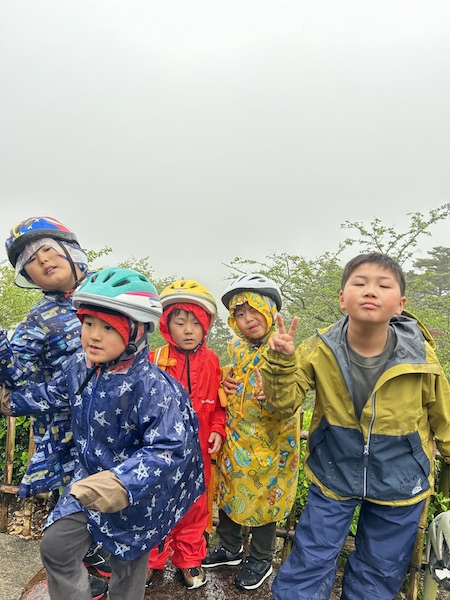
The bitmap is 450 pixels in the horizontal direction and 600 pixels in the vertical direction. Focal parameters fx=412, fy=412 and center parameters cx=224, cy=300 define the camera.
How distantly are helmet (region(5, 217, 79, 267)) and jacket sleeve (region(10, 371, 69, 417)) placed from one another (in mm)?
858

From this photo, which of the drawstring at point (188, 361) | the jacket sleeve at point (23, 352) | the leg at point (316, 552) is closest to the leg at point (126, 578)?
the leg at point (316, 552)

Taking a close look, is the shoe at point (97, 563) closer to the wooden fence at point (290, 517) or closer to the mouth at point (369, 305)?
the wooden fence at point (290, 517)

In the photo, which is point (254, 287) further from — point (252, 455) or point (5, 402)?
point (5, 402)

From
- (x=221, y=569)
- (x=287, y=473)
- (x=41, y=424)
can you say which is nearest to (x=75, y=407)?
(x=41, y=424)

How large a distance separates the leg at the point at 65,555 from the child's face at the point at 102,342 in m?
0.77

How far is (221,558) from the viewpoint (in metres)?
2.90

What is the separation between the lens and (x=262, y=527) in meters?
2.77

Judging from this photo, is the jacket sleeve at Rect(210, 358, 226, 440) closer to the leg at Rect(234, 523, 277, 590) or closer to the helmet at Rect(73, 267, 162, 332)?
the leg at Rect(234, 523, 277, 590)

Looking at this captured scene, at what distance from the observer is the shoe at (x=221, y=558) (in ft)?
9.41

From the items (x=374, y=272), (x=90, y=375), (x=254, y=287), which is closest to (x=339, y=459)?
(x=374, y=272)

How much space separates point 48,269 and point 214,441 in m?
1.54

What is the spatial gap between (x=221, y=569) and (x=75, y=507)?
55.7 inches

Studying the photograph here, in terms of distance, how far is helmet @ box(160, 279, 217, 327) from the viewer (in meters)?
2.77

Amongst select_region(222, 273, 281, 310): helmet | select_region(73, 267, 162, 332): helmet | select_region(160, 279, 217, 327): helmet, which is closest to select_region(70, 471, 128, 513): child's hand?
select_region(73, 267, 162, 332): helmet
